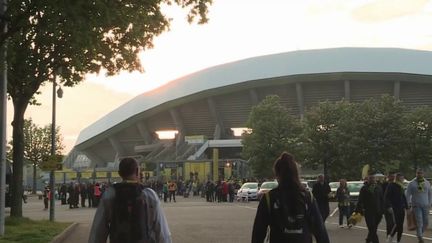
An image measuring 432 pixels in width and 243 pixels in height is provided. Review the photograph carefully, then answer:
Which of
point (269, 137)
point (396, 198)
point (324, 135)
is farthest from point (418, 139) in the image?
point (396, 198)

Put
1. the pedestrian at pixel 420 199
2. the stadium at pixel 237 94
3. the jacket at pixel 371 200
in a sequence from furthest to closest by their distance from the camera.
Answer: the stadium at pixel 237 94 → the pedestrian at pixel 420 199 → the jacket at pixel 371 200

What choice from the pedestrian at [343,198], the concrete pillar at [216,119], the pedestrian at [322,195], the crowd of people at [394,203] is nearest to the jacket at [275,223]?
the crowd of people at [394,203]

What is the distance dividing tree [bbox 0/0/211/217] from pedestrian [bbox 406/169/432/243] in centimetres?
636

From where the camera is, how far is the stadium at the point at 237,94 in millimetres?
95625

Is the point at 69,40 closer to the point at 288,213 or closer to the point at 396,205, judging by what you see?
the point at 396,205

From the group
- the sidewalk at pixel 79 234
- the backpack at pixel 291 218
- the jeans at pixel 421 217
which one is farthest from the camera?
the sidewalk at pixel 79 234

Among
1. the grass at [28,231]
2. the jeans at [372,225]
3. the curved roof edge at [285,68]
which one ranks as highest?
the curved roof edge at [285,68]

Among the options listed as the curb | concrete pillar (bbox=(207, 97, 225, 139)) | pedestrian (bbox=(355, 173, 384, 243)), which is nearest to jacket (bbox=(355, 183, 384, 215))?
pedestrian (bbox=(355, 173, 384, 243))

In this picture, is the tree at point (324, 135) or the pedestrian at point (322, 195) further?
the tree at point (324, 135)

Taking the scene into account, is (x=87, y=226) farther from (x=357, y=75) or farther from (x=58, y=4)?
(x=357, y=75)

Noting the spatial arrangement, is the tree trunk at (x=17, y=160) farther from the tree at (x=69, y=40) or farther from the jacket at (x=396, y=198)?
the jacket at (x=396, y=198)

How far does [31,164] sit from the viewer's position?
7869cm

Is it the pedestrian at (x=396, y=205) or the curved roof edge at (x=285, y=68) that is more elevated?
the curved roof edge at (x=285, y=68)

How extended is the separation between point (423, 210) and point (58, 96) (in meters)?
17.4
